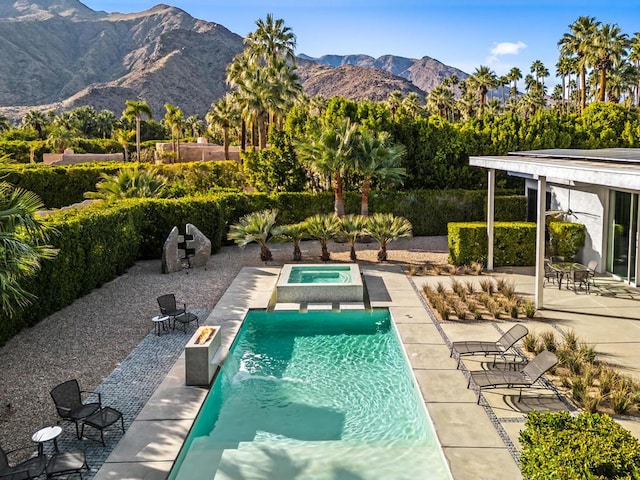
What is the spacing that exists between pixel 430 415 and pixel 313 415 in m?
1.94

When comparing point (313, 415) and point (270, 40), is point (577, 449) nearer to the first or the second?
point (313, 415)

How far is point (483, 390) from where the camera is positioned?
9508 millimetres

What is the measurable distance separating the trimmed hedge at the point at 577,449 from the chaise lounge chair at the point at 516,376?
2487 millimetres

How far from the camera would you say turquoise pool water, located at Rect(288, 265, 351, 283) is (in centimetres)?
1694

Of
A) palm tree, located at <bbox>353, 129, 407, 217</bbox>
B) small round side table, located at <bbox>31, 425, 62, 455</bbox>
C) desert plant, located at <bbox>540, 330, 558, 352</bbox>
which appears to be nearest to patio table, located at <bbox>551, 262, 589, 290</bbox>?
desert plant, located at <bbox>540, 330, 558, 352</bbox>

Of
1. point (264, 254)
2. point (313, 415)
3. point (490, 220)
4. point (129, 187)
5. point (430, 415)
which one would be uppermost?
point (129, 187)

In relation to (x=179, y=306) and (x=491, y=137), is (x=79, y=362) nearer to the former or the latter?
(x=179, y=306)

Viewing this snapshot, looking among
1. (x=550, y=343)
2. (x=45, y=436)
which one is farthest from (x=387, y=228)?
(x=45, y=436)

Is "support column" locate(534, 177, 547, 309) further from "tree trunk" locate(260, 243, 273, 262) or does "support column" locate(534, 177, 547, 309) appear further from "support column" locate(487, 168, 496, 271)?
"tree trunk" locate(260, 243, 273, 262)

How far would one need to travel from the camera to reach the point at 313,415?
360 inches

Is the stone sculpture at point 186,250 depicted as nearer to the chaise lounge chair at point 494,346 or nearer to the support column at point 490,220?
the support column at point 490,220

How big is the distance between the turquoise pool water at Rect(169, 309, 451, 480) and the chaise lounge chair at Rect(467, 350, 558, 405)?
3.63 feet

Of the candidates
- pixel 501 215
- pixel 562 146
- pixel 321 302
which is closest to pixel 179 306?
pixel 321 302

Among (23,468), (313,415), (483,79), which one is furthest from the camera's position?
(483,79)
